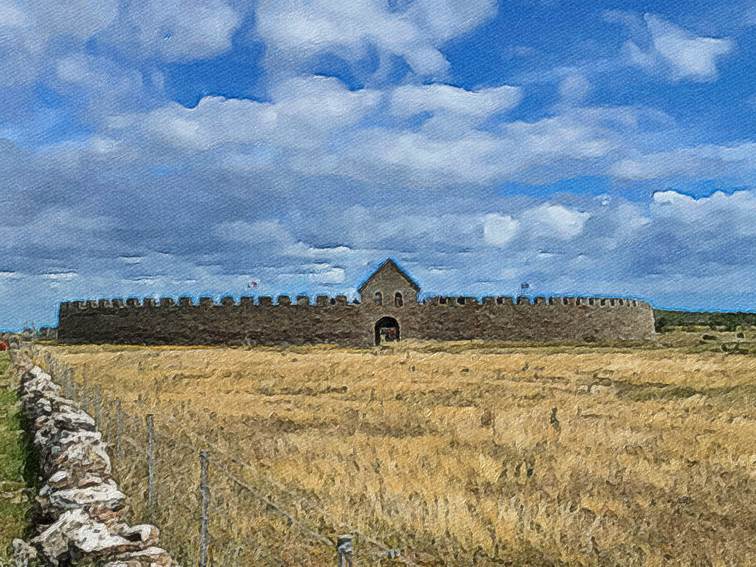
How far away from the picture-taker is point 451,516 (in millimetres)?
7523

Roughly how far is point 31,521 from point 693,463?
7815 mm

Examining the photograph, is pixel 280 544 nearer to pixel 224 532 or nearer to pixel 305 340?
pixel 224 532

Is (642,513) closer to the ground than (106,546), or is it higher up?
closer to the ground

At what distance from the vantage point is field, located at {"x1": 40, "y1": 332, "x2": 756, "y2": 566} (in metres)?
6.99

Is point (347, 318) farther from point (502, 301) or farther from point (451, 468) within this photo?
point (451, 468)

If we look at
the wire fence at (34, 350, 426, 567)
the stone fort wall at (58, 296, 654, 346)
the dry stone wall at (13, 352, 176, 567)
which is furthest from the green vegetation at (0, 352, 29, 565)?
the stone fort wall at (58, 296, 654, 346)

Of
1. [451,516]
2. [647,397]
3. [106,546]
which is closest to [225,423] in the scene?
[451,516]

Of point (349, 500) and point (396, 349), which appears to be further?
point (396, 349)

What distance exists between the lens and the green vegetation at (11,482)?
759 cm

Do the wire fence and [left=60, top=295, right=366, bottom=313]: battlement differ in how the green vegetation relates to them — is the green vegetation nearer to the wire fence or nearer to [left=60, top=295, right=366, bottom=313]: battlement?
the wire fence

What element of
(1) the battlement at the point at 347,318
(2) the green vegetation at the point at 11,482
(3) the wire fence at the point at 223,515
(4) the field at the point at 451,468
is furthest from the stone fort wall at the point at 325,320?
(3) the wire fence at the point at 223,515

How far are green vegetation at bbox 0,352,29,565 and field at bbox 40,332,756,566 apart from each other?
100 centimetres

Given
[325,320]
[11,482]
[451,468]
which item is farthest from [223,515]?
[325,320]

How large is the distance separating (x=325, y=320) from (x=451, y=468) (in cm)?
3516
